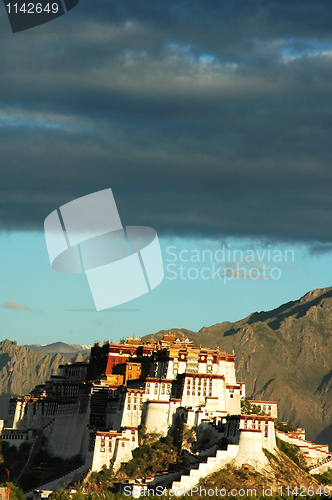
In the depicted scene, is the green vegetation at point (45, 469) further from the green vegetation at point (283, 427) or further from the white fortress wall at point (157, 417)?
the green vegetation at point (283, 427)

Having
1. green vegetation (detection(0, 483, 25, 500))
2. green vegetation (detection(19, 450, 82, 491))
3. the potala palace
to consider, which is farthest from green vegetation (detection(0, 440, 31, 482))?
green vegetation (detection(0, 483, 25, 500))

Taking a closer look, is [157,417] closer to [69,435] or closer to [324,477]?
[69,435]

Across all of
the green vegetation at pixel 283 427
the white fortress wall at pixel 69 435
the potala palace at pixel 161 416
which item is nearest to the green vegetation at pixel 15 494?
the potala palace at pixel 161 416

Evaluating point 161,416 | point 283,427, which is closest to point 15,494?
point 161,416

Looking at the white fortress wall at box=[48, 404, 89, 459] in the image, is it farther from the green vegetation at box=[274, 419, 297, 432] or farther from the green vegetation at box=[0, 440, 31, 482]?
the green vegetation at box=[274, 419, 297, 432]

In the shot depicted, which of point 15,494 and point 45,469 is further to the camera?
point 45,469

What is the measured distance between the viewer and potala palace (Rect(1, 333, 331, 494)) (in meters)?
164

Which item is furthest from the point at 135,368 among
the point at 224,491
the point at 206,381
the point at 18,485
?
the point at 224,491

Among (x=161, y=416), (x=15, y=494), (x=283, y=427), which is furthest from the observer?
(x=283, y=427)

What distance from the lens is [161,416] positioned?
578ft

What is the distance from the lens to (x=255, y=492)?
15462 cm

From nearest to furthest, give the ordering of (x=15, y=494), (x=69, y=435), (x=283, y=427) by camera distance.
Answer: (x=15, y=494) → (x=69, y=435) → (x=283, y=427)

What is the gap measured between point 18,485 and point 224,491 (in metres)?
48.4

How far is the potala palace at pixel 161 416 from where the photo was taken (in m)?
164
